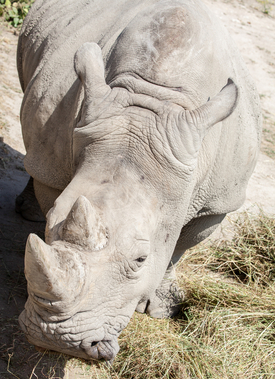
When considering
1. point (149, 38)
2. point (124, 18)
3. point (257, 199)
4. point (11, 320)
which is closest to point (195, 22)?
point (149, 38)

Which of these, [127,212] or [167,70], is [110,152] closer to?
[127,212]

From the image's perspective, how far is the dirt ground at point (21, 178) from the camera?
2900 millimetres

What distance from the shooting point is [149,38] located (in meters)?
2.40

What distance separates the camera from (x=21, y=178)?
203 inches

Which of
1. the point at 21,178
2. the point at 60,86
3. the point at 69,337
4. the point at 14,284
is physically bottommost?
the point at 21,178

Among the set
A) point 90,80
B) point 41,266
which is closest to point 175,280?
point 90,80

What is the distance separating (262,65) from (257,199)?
520 centimetres

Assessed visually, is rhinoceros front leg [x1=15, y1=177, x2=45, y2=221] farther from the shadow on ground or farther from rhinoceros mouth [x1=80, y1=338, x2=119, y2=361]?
rhinoceros mouth [x1=80, y1=338, x2=119, y2=361]

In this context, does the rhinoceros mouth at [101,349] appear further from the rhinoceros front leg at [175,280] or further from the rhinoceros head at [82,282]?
the rhinoceros front leg at [175,280]

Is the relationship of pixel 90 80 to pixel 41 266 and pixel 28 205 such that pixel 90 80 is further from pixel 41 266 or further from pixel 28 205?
pixel 28 205

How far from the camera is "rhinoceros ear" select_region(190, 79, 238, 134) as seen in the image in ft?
7.39

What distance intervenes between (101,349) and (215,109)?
1.24 meters

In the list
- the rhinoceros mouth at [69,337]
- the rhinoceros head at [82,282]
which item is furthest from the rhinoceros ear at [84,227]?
the rhinoceros mouth at [69,337]

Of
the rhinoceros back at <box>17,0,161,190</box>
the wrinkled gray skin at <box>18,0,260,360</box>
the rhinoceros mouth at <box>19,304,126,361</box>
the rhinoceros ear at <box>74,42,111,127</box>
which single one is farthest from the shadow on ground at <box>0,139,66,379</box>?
the rhinoceros ear at <box>74,42,111,127</box>
